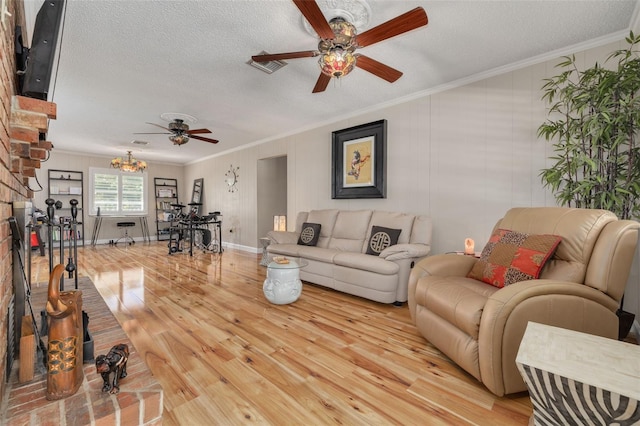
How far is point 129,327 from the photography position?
240cm

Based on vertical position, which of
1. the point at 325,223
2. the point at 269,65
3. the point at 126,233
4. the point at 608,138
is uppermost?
the point at 269,65

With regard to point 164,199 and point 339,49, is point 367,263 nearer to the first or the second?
point 339,49

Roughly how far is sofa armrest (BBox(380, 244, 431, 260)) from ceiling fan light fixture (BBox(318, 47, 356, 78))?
1821 mm

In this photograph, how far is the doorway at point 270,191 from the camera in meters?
6.50

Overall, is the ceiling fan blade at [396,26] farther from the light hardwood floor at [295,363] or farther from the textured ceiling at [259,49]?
the light hardwood floor at [295,363]

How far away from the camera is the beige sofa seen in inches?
118

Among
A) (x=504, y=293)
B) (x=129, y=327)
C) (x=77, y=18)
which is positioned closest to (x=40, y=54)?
(x=77, y=18)

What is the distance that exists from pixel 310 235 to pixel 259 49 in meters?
2.47

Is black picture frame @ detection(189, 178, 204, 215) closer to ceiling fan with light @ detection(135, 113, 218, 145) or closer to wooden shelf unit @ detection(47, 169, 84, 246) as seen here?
wooden shelf unit @ detection(47, 169, 84, 246)

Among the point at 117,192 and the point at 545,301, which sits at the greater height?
the point at 117,192

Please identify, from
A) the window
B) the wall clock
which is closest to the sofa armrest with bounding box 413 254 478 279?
the wall clock

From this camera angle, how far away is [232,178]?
721 cm

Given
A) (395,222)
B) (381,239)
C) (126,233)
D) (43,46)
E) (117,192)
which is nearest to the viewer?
(43,46)

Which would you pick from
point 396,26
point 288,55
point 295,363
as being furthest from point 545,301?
point 288,55
